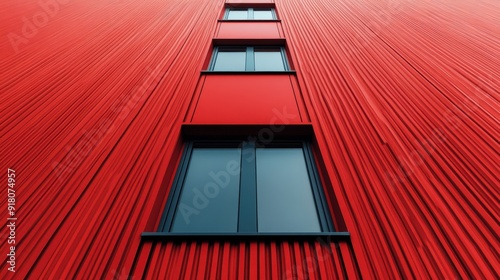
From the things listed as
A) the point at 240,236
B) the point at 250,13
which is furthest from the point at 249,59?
the point at 240,236

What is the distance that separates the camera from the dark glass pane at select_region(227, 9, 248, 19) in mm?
8352

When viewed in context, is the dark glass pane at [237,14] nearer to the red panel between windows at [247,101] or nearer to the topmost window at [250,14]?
the topmost window at [250,14]

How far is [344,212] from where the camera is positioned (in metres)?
2.51

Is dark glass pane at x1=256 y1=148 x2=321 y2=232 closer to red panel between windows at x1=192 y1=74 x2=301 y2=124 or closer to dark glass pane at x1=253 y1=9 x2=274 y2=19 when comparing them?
red panel between windows at x1=192 y1=74 x2=301 y2=124

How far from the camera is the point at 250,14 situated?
843cm

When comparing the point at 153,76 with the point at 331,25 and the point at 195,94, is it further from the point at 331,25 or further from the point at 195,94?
the point at 331,25

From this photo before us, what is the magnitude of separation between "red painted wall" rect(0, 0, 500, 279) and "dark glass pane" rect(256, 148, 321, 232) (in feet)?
1.14

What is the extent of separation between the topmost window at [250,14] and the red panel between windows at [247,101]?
457 centimetres

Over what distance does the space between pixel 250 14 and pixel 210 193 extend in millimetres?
7530

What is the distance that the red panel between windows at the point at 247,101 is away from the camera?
3768 mm

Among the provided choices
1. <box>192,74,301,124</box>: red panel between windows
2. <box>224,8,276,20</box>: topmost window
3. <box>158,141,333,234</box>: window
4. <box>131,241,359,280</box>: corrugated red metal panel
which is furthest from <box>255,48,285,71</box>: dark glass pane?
<box>131,241,359,280</box>: corrugated red metal panel

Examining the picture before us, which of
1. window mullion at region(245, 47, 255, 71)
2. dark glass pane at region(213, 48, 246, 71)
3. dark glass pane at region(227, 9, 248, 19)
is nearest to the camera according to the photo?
window mullion at region(245, 47, 255, 71)

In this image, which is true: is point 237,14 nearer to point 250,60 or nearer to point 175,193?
point 250,60

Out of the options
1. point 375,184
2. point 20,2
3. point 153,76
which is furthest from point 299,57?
point 20,2
